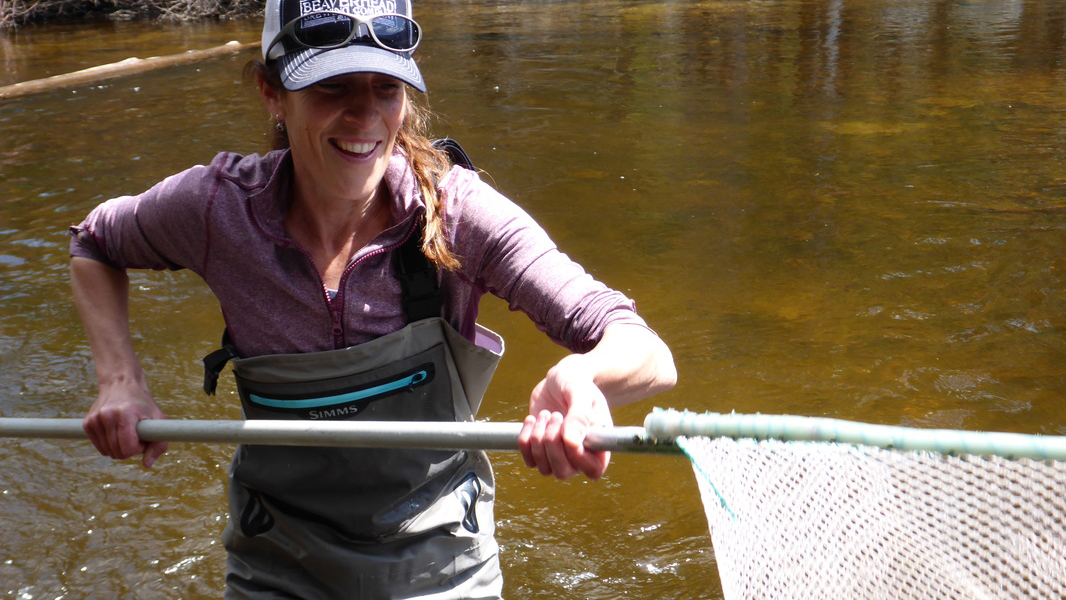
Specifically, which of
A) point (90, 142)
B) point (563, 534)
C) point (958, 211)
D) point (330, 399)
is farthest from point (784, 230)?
point (90, 142)

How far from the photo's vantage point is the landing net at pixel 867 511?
4.33 feet

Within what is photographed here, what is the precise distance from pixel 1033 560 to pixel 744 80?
8.60 m

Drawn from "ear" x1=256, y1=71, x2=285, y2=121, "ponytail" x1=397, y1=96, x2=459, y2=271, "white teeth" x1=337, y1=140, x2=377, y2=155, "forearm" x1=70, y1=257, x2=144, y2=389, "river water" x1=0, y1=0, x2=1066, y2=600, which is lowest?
"river water" x1=0, y1=0, x2=1066, y2=600

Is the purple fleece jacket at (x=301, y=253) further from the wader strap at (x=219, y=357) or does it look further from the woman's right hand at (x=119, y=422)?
the woman's right hand at (x=119, y=422)

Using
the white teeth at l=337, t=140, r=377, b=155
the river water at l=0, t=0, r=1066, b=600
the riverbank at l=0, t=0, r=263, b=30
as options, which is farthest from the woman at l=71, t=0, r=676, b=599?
the riverbank at l=0, t=0, r=263, b=30

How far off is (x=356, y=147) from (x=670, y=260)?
11.5ft

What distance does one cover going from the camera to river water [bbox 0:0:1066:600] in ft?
11.6

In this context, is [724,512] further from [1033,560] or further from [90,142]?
[90,142]

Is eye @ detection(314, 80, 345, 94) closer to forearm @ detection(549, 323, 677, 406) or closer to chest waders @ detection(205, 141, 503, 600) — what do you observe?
chest waders @ detection(205, 141, 503, 600)

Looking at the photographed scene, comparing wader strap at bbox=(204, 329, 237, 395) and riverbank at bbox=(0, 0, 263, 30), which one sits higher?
wader strap at bbox=(204, 329, 237, 395)

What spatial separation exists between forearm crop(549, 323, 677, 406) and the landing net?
0.82ft

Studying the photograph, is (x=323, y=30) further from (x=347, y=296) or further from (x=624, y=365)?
(x=624, y=365)

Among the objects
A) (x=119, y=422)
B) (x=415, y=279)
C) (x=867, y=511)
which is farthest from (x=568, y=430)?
(x=119, y=422)

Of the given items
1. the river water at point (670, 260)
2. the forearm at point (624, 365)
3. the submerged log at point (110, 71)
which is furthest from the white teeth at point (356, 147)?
the submerged log at point (110, 71)
